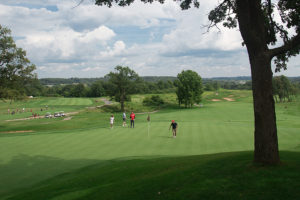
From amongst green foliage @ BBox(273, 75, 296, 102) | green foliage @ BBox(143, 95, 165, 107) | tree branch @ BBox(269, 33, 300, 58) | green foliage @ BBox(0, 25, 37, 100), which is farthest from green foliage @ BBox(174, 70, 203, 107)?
tree branch @ BBox(269, 33, 300, 58)

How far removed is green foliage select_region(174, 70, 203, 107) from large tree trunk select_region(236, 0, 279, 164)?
6490cm

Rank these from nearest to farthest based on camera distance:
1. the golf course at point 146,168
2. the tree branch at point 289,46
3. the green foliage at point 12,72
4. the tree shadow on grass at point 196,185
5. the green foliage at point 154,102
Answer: the tree shadow on grass at point 196,185 → the golf course at point 146,168 → the tree branch at point 289,46 → the green foliage at point 12,72 → the green foliage at point 154,102

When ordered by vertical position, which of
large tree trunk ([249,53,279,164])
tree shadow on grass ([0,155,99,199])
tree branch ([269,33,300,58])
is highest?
tree branch ([269,33,300,58])

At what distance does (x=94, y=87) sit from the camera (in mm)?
151625

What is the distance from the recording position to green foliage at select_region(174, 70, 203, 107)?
239 ft

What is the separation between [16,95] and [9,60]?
518 cm

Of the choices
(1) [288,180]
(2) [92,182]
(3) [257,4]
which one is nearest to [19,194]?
(2) [92,182]

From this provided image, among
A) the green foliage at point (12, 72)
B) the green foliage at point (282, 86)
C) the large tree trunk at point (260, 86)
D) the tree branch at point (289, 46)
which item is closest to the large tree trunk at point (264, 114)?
the large tree trunk at point (260, 86)

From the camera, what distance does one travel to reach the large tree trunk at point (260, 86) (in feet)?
24.3

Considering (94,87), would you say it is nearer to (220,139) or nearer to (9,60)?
(9,60)

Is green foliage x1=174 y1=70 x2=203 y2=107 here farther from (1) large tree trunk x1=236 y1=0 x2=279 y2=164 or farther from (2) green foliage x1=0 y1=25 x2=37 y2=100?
(1) large tree trunk x1=236 y1=0 x2=279 y2=164

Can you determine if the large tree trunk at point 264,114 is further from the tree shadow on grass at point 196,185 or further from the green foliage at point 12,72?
the green foliage at point 12,72

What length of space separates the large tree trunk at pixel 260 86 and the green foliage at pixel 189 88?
6490cm

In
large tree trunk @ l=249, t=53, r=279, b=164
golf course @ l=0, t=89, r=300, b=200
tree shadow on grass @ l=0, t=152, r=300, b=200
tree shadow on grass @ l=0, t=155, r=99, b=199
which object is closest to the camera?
tree shadow on grass @ l=0, t=152, r=300, b=200
